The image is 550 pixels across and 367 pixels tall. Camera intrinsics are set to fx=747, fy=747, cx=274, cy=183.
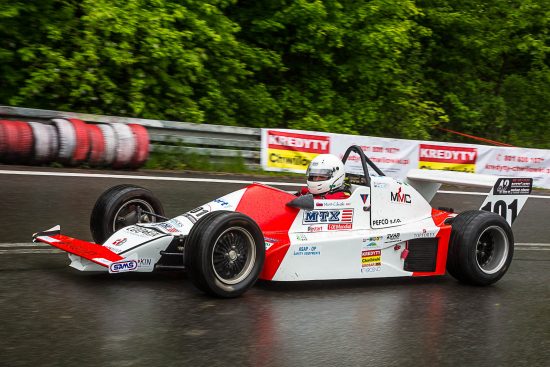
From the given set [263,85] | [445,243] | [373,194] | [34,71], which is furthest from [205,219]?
[263,85]

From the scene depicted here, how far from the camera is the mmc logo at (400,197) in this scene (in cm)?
788

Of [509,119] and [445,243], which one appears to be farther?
[509,119]

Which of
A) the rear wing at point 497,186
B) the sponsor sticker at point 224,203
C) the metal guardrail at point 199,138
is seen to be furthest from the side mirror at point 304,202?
the metal guardrail at point 199,138

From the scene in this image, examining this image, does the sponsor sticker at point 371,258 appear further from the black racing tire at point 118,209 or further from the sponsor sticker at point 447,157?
the sponsor sticker at point 447,157

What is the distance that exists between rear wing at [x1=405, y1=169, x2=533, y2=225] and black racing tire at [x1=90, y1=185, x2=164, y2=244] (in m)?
3.20

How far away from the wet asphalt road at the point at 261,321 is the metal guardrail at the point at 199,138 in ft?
18.2

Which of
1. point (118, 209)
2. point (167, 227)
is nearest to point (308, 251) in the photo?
point (167, 227)

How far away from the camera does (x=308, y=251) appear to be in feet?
22.9

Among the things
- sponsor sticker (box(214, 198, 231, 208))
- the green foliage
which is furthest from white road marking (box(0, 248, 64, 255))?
the green foliage

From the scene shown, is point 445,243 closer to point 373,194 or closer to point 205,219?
point 373,194

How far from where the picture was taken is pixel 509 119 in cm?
2419

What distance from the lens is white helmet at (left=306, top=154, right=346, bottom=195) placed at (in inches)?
293

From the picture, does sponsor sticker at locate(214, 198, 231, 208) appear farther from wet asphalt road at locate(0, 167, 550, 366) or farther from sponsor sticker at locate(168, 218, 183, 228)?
wet asphalt road at locate(0, 167, 550, 366)

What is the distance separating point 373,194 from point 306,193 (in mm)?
694
